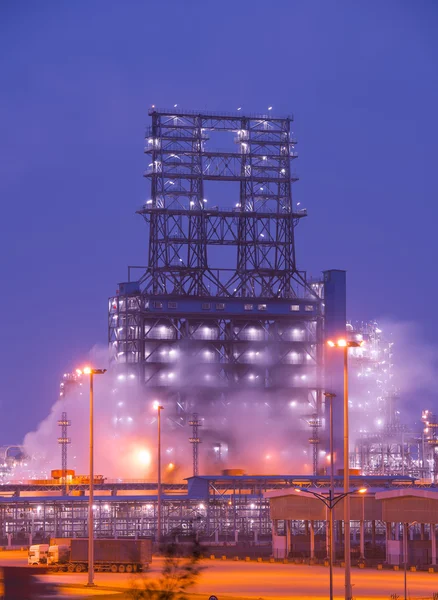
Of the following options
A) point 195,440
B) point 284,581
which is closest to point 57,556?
point 284,581

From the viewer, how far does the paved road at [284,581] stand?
65875 mm

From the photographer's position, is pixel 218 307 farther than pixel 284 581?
Yes

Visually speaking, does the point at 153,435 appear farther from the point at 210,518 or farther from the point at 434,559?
the point at 434,559

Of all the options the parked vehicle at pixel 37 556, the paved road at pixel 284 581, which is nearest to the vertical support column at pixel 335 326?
the paved road at pixel 284 581

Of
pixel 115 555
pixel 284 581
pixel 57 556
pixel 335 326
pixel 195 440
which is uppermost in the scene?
pixel 335 326

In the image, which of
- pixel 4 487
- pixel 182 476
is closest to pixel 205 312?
pixel 182 476

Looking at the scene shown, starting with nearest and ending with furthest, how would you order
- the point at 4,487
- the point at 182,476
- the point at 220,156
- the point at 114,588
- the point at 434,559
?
the point at 114,588
the point at 434,559
the point at 4,487
the point at 182,476
the point at 220,156

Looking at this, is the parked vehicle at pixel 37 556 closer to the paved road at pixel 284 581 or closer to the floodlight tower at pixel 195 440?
the paved road at pixel 284 581

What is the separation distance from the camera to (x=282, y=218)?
19075cm

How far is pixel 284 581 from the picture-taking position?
245 ft

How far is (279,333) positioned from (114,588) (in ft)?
399

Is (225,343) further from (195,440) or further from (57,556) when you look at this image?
(57,556)

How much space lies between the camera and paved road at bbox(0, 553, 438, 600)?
65.9 m

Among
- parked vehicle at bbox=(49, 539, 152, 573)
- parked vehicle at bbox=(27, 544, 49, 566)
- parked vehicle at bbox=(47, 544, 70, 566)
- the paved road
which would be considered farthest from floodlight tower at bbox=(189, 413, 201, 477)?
parked vehicle at bbox=(49, 539, 152, 573)
